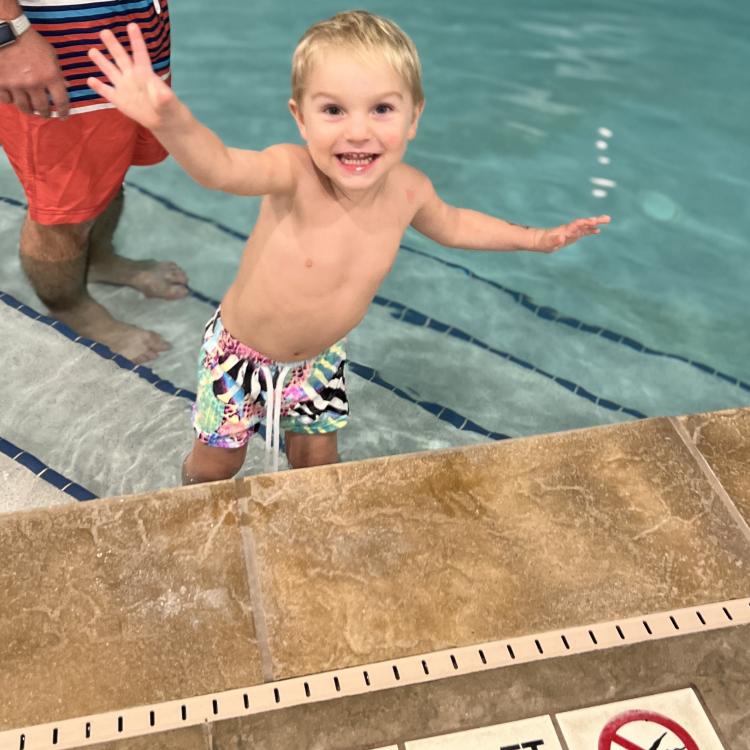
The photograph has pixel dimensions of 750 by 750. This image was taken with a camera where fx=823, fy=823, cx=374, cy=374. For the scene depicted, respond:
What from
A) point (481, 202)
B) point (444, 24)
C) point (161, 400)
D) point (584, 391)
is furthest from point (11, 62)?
point (444, 24)

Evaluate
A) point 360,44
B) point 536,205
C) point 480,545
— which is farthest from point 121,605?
point 536,205

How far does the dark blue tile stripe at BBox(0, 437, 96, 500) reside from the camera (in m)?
2.23

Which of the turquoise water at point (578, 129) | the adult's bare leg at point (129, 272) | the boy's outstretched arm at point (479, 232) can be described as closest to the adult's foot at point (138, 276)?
the adult's bare leg at point (129, 272)

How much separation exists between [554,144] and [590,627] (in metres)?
3.51

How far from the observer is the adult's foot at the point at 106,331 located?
291 centimetres

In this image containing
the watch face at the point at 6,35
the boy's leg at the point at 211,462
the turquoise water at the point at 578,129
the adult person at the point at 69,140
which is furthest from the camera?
the turquoise water at the point at 578,129

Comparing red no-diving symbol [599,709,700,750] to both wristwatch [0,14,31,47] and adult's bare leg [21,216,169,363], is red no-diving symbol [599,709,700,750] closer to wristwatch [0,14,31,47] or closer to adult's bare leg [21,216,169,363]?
wristwatch [0,14,31,47]

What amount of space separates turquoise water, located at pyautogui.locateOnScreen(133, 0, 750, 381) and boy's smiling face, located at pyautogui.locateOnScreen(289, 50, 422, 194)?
5.91 ft

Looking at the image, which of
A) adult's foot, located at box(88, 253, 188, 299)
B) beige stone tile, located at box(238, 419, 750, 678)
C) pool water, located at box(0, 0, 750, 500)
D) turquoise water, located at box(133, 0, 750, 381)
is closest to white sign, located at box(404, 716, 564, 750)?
beige stone tile, located at box(238, 419, 750, 678)

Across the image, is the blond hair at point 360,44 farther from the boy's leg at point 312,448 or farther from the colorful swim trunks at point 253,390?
the boy's leg at point 312,448

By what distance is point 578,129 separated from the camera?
4539mm

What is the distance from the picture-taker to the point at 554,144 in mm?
4441

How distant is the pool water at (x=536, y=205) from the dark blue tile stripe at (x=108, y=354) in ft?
0.64

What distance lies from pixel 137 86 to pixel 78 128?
0.95 meters
